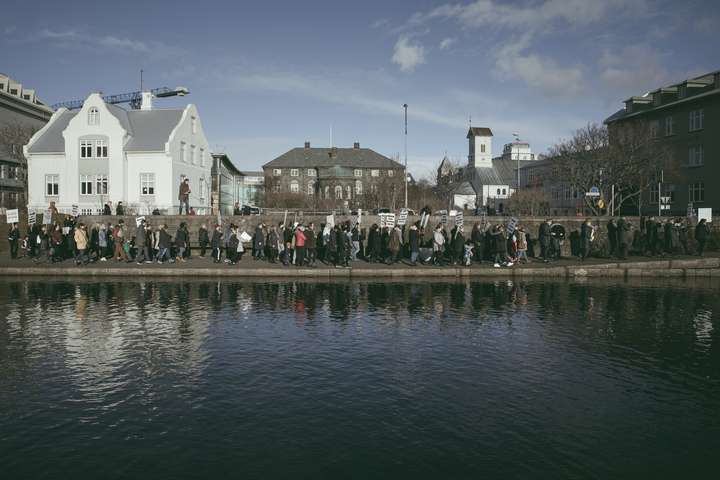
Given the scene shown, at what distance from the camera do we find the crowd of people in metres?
25.1

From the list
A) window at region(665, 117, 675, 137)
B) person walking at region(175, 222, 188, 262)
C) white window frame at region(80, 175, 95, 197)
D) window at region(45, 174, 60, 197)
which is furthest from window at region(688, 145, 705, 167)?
window at region(45, 174, 60, 197)

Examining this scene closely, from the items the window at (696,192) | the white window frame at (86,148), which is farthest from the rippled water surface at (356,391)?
the window at (696,192)

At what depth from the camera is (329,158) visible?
114 meters

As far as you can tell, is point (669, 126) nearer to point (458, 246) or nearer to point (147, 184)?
point (458, 246)

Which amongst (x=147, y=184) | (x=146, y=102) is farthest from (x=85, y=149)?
(x=146, y=102)

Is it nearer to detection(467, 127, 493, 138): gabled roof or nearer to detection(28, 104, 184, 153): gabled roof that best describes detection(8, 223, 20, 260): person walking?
detection(28, 104, 184, 153): gabled roof

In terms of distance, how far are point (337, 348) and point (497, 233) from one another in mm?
15622

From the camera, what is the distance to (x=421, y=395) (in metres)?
8.16

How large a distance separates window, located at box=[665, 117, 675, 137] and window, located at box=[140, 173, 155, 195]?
151 ft

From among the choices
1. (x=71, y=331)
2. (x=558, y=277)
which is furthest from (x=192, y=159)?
(x=71, y=331)

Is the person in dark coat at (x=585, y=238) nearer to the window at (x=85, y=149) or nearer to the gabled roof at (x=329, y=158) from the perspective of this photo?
the window at (x=85, y=149)

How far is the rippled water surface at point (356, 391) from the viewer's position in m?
6.09

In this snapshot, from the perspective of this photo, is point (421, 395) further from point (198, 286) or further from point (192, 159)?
point (192, 159)

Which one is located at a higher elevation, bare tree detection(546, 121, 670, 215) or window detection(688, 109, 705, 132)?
window detection(688, 109, 705, 132)
